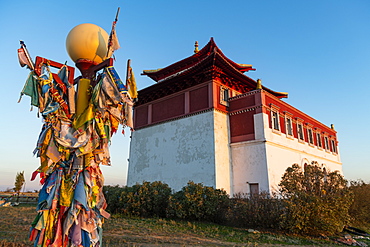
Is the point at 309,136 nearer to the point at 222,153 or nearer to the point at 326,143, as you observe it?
the point at 326,143

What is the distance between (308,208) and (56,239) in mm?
8570

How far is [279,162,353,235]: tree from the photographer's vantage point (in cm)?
916

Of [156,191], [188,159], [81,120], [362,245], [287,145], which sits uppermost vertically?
[287,145]

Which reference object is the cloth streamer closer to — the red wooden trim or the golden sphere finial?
the red wooden trim

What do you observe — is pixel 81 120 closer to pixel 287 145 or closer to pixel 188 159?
pixel 188 159

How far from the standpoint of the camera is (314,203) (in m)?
9.19

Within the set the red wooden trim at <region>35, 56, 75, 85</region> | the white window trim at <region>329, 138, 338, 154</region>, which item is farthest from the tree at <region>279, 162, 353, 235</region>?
the white window trim at <region>329, 138, 338, 154</region>

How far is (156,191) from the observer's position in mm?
12766

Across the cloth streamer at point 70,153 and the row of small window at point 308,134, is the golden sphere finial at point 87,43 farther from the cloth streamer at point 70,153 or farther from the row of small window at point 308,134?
the row of small window at point 308,134

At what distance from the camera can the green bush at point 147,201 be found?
12672mm

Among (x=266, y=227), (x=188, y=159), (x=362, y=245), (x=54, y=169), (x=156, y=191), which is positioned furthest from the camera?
(x=188, y=159)

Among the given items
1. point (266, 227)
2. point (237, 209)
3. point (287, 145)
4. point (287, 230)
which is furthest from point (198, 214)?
point (287, 145)

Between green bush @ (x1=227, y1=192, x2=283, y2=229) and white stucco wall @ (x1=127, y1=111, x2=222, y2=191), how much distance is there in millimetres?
3607

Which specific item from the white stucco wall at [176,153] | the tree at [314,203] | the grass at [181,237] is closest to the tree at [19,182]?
the white stucco wall at [176,153]
